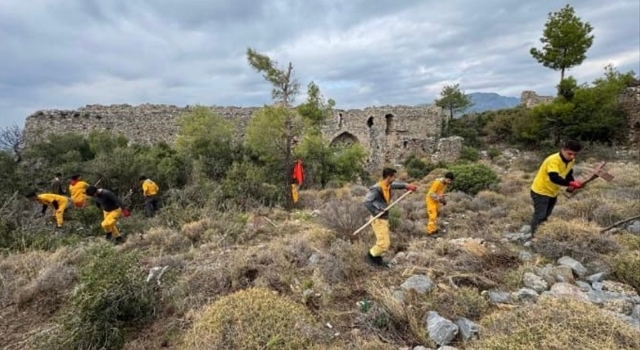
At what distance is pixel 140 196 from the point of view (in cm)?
1022

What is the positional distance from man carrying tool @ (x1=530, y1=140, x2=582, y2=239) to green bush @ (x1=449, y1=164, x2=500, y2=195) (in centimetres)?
535

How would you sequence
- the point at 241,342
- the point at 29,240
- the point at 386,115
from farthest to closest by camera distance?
1. the point at 386,115
2. the point at 29,240
3. the point at 241,342

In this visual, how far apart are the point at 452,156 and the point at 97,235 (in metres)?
15.0

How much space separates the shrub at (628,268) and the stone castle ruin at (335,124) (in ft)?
46.3

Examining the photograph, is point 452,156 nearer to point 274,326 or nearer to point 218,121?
point 218,121

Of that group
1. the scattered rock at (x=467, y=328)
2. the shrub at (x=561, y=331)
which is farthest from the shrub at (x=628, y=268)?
the scattered rock at (x=467, y=328)

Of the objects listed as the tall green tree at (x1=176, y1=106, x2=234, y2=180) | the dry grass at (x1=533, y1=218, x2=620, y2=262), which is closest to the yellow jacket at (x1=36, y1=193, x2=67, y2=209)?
the tall green tree at (x1=176, y1=106, x2=234, y2=180)

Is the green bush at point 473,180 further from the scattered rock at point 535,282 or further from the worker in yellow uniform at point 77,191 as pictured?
the worker in yellow uniform at point 77,191

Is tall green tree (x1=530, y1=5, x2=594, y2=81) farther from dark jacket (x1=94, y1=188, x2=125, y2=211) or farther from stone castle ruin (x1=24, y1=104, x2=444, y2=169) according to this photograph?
dark jacket (x1=94, y1=188, x2=125, y2=211)

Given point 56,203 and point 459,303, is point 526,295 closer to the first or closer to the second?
point 459,303

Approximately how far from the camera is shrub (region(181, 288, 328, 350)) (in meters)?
3.14

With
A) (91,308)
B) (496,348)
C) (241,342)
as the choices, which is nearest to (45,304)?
(91,308)

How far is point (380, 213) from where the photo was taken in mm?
4863

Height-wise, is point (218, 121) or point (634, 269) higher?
point (218, 121)
